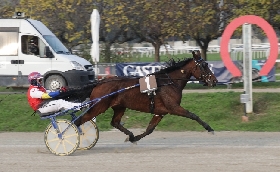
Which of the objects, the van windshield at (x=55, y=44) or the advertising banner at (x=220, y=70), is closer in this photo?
the van windshield at (x=55, y=44)

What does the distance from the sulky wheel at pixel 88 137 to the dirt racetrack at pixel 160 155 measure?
0.42 feet

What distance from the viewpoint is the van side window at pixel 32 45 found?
779 inches

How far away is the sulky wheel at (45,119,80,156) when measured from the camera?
417 inches

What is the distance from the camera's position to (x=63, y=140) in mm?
10609

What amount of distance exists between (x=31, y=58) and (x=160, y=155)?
10.5 meters

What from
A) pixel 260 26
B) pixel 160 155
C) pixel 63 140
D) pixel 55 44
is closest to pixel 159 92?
pixel 160 155

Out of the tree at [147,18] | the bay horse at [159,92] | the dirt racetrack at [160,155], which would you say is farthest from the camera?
the tree at [147,18]

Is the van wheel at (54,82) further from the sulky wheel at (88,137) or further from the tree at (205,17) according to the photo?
the sulky wheel at (88,137)

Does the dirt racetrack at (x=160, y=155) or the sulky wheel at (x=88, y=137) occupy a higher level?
the sulky wheel at (x=88, y=137)

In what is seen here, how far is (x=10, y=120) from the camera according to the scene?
53.4ft

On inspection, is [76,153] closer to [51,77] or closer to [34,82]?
[34,82]

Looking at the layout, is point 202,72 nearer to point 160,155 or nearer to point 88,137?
point 160,155

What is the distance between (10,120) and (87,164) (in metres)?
7.22

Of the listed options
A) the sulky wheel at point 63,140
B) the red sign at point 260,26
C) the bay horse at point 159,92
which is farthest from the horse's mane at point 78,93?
the red sign at point 260,26
